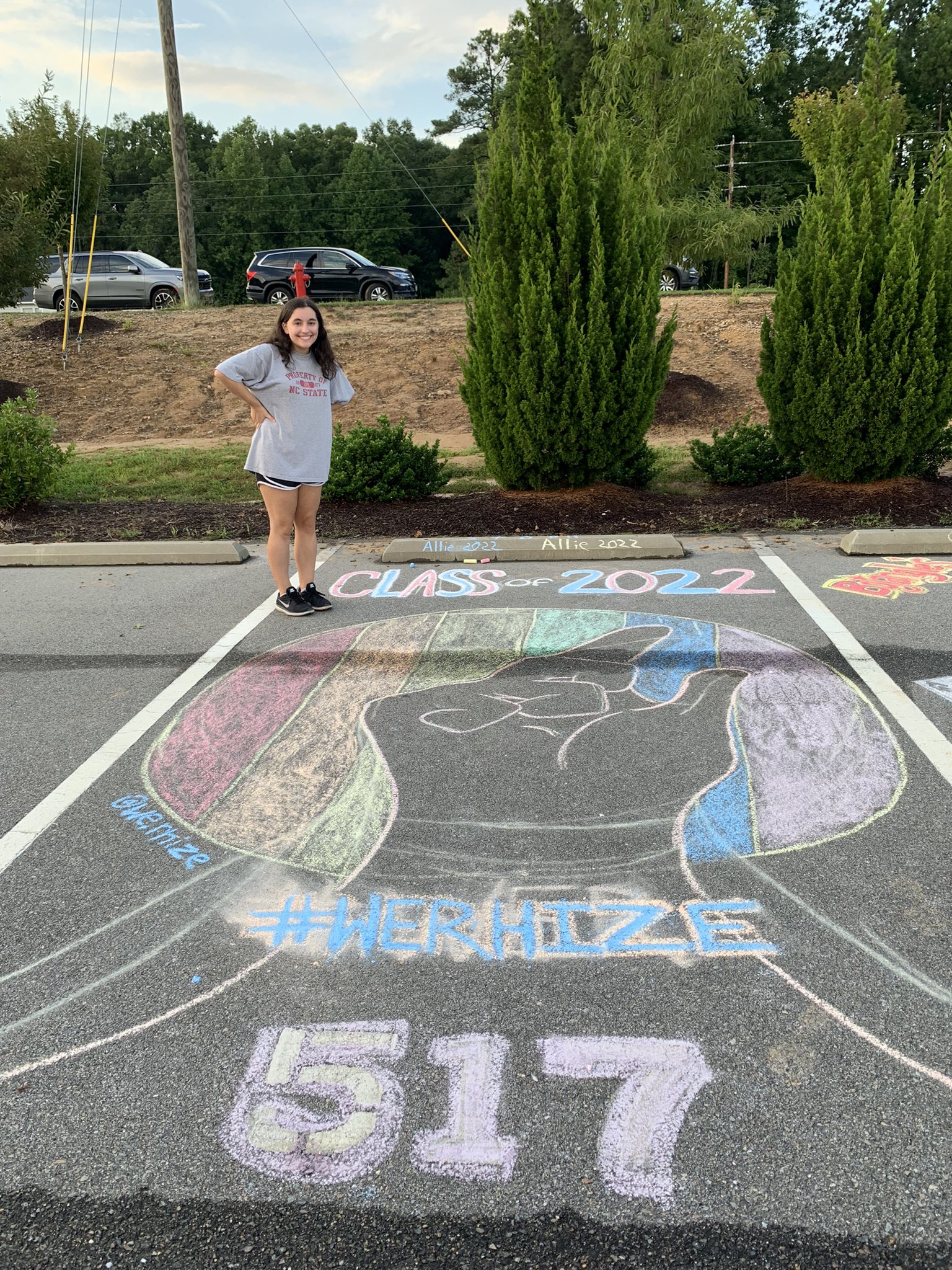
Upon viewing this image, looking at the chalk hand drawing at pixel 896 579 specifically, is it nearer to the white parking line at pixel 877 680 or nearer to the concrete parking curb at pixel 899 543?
the concrete parking curb at pixel 899 543

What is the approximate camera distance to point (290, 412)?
5.66m

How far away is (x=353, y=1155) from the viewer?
6.70ft

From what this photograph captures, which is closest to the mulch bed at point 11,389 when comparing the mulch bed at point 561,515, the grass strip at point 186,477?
the grass strip at point 186,477

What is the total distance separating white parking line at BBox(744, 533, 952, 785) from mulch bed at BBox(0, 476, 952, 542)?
1.62 meters

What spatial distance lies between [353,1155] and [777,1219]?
2.81 ft

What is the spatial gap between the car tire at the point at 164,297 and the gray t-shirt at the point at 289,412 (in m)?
19.0

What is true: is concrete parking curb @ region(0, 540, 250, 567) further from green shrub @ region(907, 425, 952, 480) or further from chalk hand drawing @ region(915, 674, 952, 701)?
green shrub @ region(907, 425, 952, 480)

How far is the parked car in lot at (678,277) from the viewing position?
22453 millimetres

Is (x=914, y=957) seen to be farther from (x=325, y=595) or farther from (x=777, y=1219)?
(x=325, y=595)

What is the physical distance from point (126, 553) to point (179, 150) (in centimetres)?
1675

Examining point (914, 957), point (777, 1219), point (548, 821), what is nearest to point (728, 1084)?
point (777, 1219)

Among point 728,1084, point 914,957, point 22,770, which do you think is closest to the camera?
point 728,1084

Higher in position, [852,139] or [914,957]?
[852,139]

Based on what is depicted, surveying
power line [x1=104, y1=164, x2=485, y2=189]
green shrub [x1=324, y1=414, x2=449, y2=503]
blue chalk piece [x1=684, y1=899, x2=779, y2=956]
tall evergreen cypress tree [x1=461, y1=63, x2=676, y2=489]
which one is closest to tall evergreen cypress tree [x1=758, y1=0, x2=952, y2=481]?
tall evergreen cypress tree [x1=461, y1=63, x2=676, y2=489]
